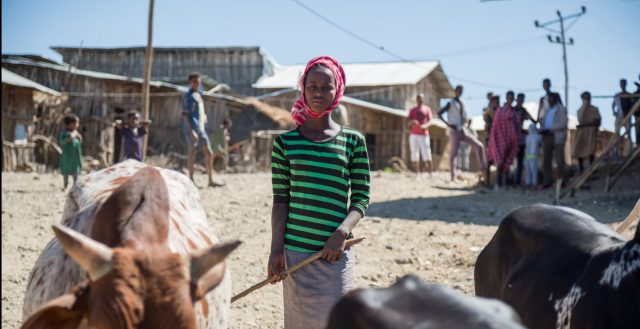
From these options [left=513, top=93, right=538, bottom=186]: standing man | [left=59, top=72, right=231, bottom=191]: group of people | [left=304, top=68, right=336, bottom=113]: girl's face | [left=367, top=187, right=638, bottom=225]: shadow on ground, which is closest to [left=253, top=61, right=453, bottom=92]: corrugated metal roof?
[left=513, top=93, right=538, bottom=186]: standing man

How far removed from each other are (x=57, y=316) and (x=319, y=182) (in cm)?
148

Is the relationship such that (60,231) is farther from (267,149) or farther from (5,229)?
(267,149)

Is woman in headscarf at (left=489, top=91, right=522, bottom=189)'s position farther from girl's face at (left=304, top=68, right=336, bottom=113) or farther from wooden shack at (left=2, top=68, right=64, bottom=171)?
wooden shack at (left=2, top=68, right=64, bottom=171)

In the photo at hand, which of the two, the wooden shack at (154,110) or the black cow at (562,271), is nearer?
the black cow at (562,271)

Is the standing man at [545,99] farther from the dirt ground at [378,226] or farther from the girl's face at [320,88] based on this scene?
Answer: the girl's face at [320,88]

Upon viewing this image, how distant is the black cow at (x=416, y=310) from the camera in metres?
1.47

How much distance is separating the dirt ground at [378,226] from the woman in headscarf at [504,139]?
2.30 feet

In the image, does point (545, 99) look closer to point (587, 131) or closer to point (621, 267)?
point (587, 131)

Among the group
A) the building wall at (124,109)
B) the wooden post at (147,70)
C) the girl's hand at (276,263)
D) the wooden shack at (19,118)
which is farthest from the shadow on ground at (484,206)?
the building wall at (124,109)

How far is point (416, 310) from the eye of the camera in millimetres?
1528

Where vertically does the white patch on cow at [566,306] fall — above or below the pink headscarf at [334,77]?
below

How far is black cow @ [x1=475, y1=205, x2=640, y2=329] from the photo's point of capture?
272 cm

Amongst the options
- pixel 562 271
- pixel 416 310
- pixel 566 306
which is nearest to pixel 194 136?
pixel 562 271

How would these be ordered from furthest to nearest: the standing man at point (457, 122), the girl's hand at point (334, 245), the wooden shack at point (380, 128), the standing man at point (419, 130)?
1. the wooden shack at point (380, 128)
2. the standing man at point (419, 130)
3. the standing man at point (457, 122)
4. the girl's hand at point (334, 245)
